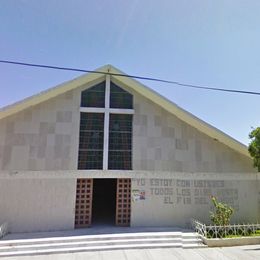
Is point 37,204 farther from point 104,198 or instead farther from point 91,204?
point 104,198

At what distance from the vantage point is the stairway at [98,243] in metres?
8.98

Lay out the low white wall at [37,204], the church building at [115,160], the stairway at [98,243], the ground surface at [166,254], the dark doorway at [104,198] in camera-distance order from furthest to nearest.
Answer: the dark doorway at [104,198], the church building at [115,160], the low white wall at [37,204], the stairway at [98,243], the ground surface at [166,254]

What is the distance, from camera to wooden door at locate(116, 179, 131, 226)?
39.2 ft

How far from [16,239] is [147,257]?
5629mm

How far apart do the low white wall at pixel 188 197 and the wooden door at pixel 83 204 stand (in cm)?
231

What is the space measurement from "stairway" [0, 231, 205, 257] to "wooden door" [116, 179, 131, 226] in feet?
5.23

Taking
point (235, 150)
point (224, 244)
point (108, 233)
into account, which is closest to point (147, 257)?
point (108, 233)

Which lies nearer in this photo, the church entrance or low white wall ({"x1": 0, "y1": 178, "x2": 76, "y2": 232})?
low white wall ({"x1": 0, "y1": 178, "x2": 76, "y2": 232})

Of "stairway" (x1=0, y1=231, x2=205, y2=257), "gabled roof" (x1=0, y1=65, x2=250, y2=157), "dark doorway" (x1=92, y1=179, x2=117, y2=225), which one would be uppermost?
"gabled roof" (x1=0, y1=65, x2=250, y2=157)

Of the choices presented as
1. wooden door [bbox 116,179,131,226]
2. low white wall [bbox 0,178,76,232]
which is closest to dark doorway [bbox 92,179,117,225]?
wooden door [bbox 116,179,131,226]

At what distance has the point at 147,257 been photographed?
339 inches

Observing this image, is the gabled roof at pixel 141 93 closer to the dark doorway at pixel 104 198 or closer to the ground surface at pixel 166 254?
the ground surface at pixel 166 254

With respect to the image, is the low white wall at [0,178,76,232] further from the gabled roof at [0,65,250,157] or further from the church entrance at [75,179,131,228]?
the gabled roof at [0,65,250,157]

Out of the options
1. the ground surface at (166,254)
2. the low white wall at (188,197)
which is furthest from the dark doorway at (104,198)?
the ground surface at (166,254)
